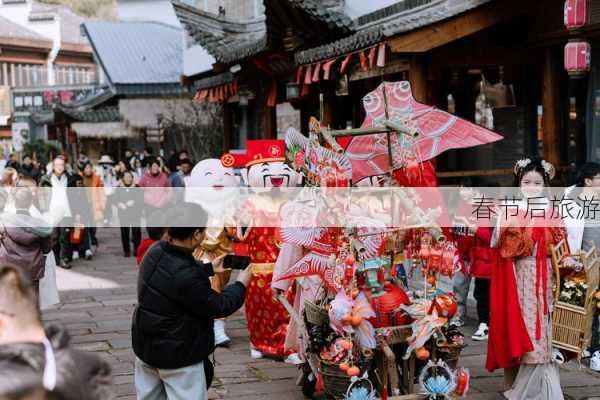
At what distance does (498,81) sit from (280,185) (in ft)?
18.3

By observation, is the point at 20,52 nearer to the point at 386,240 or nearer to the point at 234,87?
the point at 234,87

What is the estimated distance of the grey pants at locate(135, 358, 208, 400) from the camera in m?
4.74

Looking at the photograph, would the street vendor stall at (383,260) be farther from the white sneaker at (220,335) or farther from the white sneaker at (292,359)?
the white sneaker at (220,335)

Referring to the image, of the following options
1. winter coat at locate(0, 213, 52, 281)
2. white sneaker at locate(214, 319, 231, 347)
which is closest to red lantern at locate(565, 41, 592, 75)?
white sneaker at locate(214, 319, 231, 347)

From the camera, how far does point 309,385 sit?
6570mm

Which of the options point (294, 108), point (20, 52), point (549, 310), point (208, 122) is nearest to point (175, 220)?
point (549, 310)

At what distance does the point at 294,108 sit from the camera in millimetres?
17062

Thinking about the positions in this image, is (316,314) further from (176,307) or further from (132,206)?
(132,206)

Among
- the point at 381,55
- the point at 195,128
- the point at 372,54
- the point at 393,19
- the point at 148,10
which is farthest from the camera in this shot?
the point at 148,10

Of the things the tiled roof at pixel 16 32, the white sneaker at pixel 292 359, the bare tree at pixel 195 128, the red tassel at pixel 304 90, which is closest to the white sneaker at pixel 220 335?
Result: the white sneaker at pixel 292 359

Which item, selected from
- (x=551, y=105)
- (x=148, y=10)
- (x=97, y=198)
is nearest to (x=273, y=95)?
(x=97, y=198)

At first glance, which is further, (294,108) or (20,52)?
(20,52)

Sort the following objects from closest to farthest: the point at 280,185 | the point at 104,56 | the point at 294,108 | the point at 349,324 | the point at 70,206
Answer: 1. the point at 349,324
2. the point at 280,185
3. the point at 70,206
4. the point at 294,108
5. the point at 104,56

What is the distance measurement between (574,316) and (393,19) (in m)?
7.43
